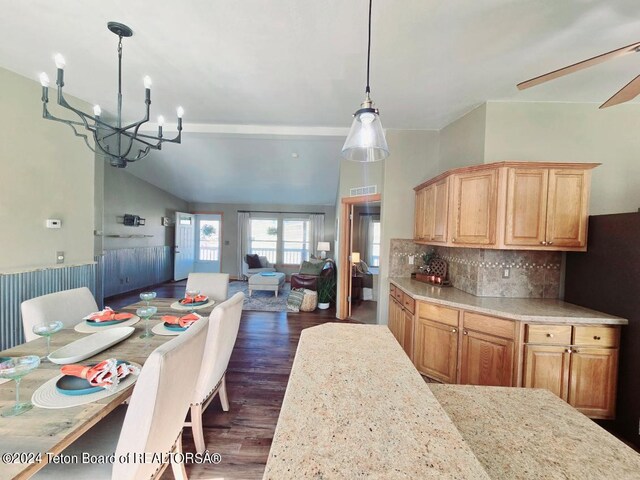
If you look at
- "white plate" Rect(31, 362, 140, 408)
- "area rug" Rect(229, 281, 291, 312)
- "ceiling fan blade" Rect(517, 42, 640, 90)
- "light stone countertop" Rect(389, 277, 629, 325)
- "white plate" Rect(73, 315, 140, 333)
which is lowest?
"area rug" Rect(229, 281, 291, 312)

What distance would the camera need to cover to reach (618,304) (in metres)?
1.99

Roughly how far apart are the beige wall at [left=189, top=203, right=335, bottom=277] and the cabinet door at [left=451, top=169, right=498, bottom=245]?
19.2ft

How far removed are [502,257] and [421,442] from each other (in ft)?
8.58

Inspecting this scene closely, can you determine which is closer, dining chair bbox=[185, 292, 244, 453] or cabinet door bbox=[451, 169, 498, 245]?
dining chair bbox=[185, 292, 244, 453]

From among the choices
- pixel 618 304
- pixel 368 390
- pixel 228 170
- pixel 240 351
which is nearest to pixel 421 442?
pixel 368 390

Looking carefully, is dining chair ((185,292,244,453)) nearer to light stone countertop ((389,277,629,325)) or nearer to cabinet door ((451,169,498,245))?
light stone countertop ((389,277,629,325))

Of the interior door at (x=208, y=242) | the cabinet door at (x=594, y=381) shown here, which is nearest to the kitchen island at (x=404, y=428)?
the cabinet door at (x=594, y=381)

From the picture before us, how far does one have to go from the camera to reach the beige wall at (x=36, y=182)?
8.05 ft

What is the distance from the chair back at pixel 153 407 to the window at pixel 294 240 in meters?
7.30

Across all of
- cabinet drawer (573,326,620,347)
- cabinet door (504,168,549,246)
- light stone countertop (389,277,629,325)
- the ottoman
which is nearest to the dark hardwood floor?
light stone countertop (389,277,629,325)

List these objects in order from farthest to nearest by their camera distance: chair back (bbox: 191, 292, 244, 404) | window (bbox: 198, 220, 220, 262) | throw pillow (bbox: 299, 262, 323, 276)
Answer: window (bbox: 198, 220, 220, 262) → throw pillow (bbox: 299, 262, 323, 276) → chair back (bbox: 191, 292, 244, 404)

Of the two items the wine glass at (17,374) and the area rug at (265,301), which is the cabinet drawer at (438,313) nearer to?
the wine glass at (17,374)

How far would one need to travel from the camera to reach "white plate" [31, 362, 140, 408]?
3.45ft

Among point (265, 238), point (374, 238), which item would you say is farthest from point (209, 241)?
point (374, 238)
